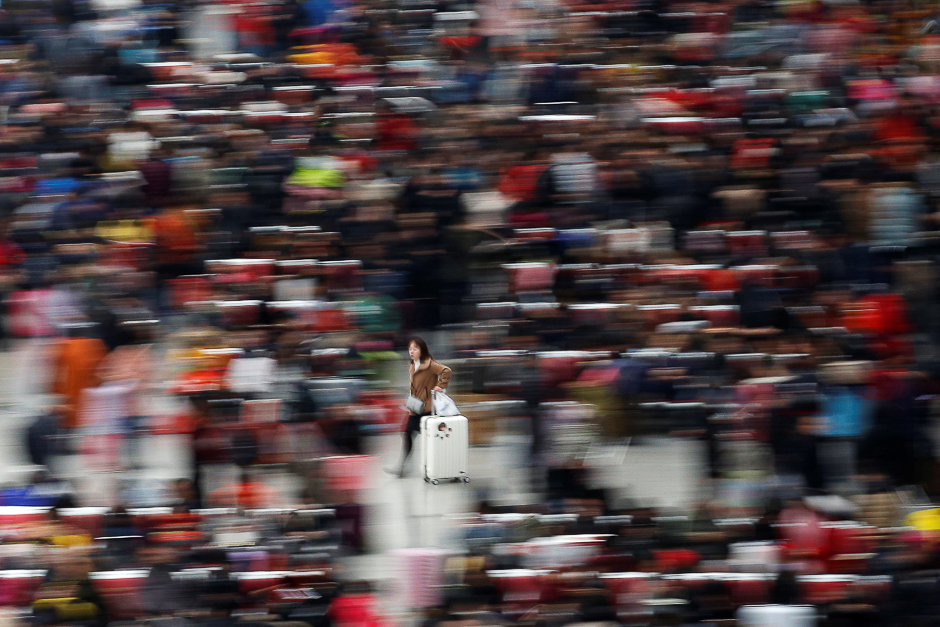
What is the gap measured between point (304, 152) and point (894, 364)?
18.7 feet

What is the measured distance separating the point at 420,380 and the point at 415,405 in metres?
0.20

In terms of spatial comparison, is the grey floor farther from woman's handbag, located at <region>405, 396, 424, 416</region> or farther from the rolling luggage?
woman's handbag, located at <region>405, 396, 424, 416</region>

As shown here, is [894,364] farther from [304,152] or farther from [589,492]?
[304,152]

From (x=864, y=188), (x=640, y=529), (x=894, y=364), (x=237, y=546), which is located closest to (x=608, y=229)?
(x=864, y=188)

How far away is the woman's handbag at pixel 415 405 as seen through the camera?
941 cm

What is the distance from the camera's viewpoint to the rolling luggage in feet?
30.2

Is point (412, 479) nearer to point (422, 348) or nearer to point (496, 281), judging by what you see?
point (422, 348)

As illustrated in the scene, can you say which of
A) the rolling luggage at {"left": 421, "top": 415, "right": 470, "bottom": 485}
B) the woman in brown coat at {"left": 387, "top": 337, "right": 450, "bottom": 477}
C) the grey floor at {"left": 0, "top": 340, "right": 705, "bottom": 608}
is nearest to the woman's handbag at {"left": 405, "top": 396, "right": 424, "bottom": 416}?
the woman in brown coat at {"left": 387, "top": 337, "right": 450, "bottom": 477}

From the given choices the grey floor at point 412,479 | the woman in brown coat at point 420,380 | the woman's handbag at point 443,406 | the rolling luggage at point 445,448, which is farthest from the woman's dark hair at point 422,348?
the grey floor at point 412,479

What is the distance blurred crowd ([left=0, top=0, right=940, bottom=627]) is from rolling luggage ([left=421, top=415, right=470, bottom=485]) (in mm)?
216

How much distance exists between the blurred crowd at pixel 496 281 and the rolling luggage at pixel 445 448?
0.71ft

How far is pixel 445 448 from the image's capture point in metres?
9.26

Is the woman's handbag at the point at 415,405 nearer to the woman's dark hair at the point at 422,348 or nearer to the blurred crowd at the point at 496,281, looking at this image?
the blurred crowd at the point at 496,281

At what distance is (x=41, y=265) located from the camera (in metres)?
10.3
